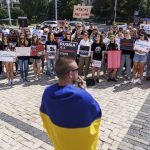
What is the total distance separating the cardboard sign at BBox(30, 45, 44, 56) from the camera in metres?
10.1

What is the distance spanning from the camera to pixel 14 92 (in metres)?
9.12

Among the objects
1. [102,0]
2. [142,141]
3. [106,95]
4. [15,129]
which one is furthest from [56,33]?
[102,0]

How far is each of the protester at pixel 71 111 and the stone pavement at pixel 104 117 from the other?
2.91 m

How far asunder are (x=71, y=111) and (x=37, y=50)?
7.80 m

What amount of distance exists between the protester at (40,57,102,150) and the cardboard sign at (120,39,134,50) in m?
7.64

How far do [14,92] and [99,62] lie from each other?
10.3ft

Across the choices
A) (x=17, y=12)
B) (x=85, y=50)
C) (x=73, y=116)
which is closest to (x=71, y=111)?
(x=73, y=116)

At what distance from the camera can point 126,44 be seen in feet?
33.0

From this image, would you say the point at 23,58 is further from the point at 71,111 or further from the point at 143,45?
the point at 71,111

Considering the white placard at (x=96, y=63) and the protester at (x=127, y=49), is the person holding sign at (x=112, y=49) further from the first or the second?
the white placard at (x=96, y=63)

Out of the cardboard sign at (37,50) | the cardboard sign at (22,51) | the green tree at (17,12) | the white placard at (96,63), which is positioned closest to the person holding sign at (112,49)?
the white placard at (96,63)

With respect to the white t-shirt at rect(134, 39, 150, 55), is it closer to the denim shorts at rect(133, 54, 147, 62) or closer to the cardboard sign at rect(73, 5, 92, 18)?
the denim shorts at rect(133, 54, 147, 62)

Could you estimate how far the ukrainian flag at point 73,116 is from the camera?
2.55m

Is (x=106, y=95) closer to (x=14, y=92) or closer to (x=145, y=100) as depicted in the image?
(x=145, y=100)
